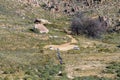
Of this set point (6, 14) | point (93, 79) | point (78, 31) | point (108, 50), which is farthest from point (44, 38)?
point (93, 79)

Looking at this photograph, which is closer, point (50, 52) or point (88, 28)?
point (50, 52)

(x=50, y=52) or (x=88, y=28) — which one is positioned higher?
(x=50, y=52)

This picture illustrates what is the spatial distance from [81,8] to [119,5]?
1460cm

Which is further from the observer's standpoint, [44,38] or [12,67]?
[44,38]

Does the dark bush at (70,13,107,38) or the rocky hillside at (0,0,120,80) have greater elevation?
the rocky hillside at (0,0,120,80)

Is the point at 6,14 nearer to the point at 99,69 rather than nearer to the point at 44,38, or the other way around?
the point at 44,38

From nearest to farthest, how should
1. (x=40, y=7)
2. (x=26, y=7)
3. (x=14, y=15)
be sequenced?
(x=14, y=15) → (x=26, y=7) → (x=40, y=7)

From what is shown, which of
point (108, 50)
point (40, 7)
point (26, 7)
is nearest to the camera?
point (108, 50)

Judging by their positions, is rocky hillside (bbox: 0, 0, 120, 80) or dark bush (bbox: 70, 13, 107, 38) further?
dark bush (bbox: 70, 13, 107, 38)

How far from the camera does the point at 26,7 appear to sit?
404 feet

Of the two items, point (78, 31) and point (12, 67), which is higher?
point (12, 67)

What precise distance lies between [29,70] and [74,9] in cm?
10461

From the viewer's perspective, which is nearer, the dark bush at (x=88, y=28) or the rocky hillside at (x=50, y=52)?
the rocky hillside at (x=50, y=52)

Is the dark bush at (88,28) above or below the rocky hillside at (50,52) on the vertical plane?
below
